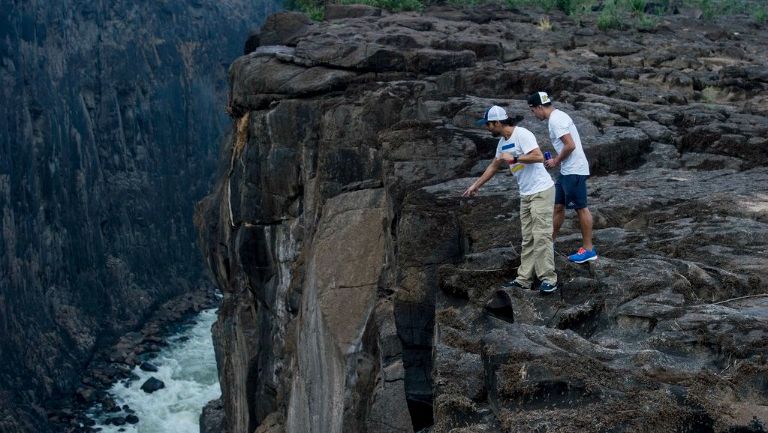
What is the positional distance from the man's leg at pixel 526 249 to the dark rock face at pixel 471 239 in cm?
27

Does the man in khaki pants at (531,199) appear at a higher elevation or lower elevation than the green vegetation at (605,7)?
lower

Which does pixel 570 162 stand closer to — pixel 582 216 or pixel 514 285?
pixel 582 216

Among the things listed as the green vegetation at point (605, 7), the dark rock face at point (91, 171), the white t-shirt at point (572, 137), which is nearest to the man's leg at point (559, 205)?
the white t-shirt at point (572, 137)

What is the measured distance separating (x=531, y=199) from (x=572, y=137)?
1165mm

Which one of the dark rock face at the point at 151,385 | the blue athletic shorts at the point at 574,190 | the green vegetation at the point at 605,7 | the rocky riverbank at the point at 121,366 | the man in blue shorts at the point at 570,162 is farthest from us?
the dark rock face at the point at 151,385

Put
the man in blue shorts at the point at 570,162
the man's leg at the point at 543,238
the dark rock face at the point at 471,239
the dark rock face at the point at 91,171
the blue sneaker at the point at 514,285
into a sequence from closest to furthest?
the dark rock face at the point at 471,239
the man's leg at the point at 543,238
the blue sneaker at the point at 514,285
the man in blue shorts at the point at 570,162
the dark rock face at the point at 91,171

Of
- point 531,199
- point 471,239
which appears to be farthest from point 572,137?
→ point 471,239

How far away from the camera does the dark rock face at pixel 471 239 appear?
8758 millimetres

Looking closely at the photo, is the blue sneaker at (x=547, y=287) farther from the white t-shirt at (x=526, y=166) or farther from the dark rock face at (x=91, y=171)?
the dark rock face at (x=91, y=171)

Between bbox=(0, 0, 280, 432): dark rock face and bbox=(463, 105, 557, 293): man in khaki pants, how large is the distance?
44.2m

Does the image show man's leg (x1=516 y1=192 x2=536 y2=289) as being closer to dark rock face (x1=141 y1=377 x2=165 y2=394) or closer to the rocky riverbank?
the rocky riverbank

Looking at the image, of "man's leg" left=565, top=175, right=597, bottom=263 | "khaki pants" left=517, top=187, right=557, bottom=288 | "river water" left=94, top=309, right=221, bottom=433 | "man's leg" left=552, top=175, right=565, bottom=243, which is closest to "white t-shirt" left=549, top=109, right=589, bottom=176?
"man's leg" left=565, top=175, right=597, bottom=263

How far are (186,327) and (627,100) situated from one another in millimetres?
47772

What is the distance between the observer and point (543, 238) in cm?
1047
